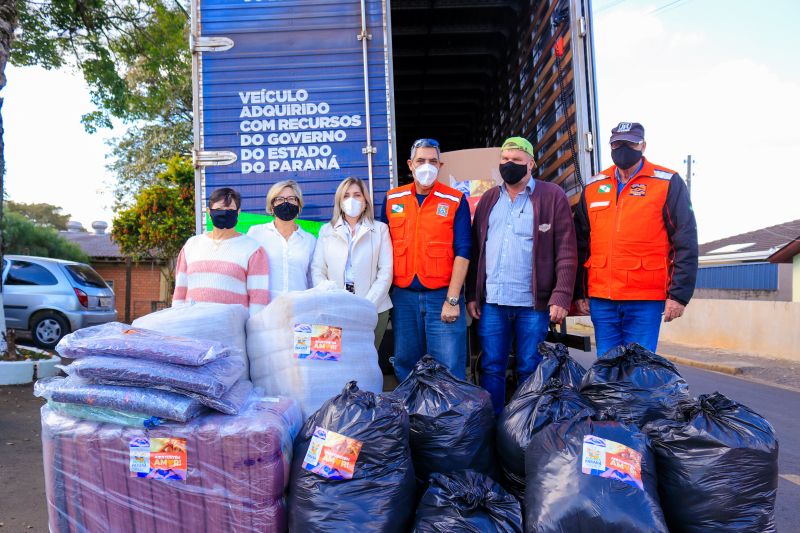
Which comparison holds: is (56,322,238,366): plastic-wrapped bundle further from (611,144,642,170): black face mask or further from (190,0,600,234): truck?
(611,144,642,170): black face mask

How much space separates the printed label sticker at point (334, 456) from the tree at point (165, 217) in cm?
1110

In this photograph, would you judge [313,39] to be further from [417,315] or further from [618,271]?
[618,271]

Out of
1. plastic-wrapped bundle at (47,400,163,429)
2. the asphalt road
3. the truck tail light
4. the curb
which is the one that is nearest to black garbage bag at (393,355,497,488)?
plastic-wrapped bundle at (47,400,163,429)

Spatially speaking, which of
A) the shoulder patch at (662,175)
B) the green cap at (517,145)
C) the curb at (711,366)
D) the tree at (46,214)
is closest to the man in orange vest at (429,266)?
the green cap at (517,145)

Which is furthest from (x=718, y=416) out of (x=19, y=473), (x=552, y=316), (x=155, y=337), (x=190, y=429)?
(x=19, y=473)

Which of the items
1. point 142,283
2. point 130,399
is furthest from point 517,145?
point 142,283

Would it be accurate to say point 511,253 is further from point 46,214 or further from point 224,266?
point 46,214

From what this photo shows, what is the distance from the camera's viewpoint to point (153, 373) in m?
1.99

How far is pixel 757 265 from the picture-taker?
15391 millimetres

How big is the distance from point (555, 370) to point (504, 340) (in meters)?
0.55

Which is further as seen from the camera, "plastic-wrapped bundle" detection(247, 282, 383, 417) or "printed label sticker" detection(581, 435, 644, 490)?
"plastic-wrapped bundle" detection(247, 282, 383, 417)

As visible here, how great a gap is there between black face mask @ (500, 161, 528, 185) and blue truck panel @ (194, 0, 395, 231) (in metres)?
Result: 1.08

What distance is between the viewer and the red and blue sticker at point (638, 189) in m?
3.01

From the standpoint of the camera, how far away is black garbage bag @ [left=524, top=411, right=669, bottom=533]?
1.70 meters
